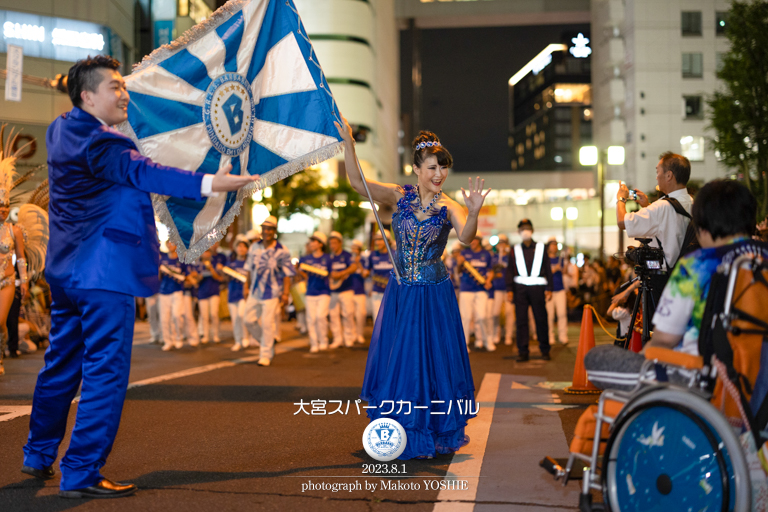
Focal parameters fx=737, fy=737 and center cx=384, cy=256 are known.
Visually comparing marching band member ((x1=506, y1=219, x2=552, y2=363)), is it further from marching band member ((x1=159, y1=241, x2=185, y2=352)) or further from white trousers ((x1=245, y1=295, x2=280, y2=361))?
marching band member ((x1=159, y1=241, x2=185, y2=352))

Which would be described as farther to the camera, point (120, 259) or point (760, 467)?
point (120, 259)

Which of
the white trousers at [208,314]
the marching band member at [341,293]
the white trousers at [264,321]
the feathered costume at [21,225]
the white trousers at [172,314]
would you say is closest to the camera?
the feathered costume at [21,225]

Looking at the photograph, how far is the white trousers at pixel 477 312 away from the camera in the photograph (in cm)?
1443

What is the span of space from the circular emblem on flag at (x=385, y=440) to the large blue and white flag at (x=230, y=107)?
165cm

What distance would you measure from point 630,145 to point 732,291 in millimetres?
50538

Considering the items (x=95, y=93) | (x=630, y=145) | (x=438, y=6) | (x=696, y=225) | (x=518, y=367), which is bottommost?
(x=518, y=367)

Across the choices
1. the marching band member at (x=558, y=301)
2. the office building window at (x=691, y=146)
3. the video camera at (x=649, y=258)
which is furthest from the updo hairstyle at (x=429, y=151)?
the office building window at (x=691, y=146)

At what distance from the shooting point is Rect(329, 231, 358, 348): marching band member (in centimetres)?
1495

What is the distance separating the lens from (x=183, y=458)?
470 cm

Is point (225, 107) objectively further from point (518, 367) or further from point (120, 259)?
point (518, 367)

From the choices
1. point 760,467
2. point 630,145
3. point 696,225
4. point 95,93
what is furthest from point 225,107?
point 630,145

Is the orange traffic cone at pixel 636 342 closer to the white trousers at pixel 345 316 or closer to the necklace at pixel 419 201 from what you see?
the necklace at pixel 419 201

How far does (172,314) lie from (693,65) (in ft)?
150

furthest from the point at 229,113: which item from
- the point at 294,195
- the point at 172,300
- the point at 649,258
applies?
the point at 294,195
